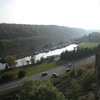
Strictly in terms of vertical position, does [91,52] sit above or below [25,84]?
below

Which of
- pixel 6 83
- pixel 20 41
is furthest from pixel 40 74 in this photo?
pixel 20 41

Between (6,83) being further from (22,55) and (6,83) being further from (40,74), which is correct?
(22,55)

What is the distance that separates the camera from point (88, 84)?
44.6 m

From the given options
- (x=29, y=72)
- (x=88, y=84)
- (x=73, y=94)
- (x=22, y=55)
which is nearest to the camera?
(x=73, y=94)


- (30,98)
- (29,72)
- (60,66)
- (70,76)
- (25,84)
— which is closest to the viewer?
(30,98)

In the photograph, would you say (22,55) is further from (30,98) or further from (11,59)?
(30,98)

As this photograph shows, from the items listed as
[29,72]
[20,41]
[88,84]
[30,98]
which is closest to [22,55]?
[20,41]

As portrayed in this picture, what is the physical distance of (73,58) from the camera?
100 m

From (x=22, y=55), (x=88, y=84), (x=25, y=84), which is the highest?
(x=25, y=84)

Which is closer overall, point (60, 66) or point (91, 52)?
point (60, 66)

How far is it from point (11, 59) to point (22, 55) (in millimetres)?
48145

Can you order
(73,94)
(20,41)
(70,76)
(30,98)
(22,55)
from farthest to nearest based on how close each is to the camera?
(20,41), (22,55), (70,76), (73,94), (30,98)

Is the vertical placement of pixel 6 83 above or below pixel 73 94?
below

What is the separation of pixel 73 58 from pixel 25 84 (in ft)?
222
